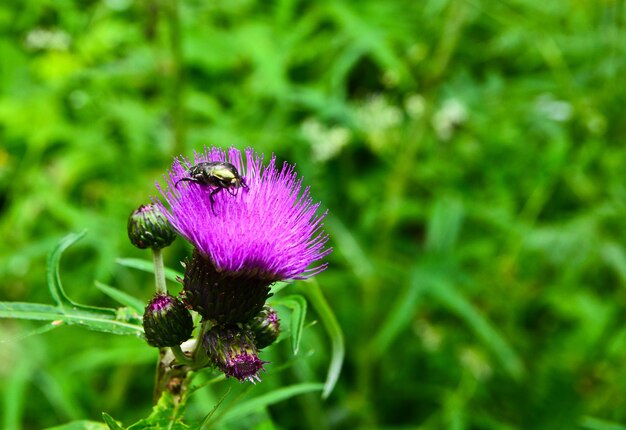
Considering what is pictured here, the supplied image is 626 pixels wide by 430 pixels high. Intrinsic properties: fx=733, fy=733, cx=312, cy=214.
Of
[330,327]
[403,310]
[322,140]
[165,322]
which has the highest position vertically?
[322,140]

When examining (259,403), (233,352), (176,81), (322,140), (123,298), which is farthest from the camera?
(322,140)

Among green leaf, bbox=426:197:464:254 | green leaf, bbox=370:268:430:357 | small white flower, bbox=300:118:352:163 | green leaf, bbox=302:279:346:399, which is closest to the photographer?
green leaf, bbox=302:279:346:399

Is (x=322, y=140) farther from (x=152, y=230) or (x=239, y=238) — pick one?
(x=239, y=238)

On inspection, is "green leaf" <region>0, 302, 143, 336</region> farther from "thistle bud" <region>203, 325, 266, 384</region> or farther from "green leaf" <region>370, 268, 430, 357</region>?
"green leaf" <region>370, 268, 430, 357</region>

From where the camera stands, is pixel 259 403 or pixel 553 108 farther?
pixel 553 108

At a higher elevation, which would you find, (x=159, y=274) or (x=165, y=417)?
(x=159, y=274)

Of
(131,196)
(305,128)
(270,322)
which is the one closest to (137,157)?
(131,196)

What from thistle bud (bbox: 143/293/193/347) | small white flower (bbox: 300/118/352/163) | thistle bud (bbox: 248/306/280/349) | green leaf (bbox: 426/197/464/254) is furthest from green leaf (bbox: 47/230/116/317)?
small white flower (bbox: 300/118/352/163)

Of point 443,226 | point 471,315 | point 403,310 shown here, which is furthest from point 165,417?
point 443,226
